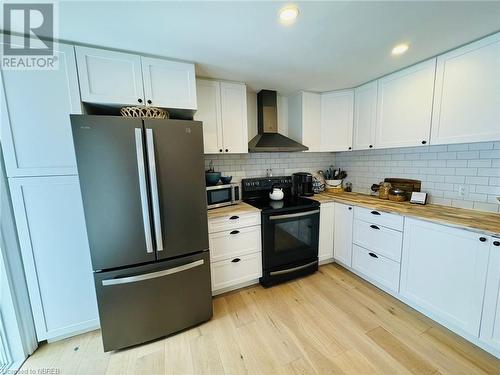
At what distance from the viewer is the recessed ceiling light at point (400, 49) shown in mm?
1649

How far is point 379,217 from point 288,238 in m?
0.99

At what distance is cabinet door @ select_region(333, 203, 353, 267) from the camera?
97.1 inches

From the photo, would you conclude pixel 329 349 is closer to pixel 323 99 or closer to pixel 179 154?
pixel 179 154

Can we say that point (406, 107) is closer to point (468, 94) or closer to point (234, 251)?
point (468, 94)

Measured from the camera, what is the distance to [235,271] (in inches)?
85.5

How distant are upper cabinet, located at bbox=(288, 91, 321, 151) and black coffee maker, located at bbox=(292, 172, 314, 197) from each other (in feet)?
1.29

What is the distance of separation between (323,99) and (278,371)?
2976 mm

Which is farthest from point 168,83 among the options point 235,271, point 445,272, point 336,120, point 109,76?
point 445,272

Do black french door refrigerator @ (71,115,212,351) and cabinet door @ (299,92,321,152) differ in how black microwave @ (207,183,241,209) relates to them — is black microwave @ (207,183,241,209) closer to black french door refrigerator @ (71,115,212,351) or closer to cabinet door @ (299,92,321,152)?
Result: black french door refrigerator @ (71,115,212,351)

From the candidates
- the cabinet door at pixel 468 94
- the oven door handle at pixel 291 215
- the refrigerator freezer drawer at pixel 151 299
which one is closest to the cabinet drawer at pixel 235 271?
the refrigerator freezer drawer at pixel 151 299

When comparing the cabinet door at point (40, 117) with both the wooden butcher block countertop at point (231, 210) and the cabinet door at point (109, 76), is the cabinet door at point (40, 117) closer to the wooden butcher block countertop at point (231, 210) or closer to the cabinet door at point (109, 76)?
the cabinet door at point (109, 76)

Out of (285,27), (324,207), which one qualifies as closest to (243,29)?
(285,27)

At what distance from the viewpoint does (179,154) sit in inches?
60.6

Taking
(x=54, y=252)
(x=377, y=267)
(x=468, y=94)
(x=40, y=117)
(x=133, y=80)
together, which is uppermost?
(x=133, y=80)
